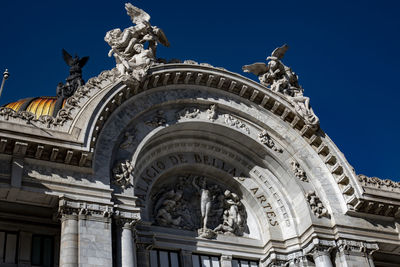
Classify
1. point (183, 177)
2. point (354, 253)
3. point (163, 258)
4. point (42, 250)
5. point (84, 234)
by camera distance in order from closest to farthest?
point (84, 234), point (42, 250), point (163, 258), point (354, 253), point (183, 177)

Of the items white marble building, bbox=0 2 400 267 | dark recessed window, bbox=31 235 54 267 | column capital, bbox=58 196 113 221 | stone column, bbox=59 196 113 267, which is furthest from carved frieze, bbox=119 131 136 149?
dark recessed window, bbox=31 235 54 267

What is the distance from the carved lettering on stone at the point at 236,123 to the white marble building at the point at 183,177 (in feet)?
0.22

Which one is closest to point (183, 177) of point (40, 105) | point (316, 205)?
point (316, 205)

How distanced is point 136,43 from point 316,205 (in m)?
9.91

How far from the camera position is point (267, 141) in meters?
27.5

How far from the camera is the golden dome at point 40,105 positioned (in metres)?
33.1

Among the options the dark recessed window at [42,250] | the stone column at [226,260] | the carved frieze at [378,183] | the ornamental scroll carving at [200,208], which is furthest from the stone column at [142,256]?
the carved frieze at [378,183]

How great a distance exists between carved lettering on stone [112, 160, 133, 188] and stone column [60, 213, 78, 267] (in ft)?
7.85

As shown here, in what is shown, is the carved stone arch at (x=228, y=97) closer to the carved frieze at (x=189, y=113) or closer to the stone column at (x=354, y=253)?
the carved frieze at (x=189, y=113)

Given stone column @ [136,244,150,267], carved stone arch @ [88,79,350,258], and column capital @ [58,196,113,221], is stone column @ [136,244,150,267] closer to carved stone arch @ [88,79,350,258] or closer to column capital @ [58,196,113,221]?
column capital @ [58,196,113,221]

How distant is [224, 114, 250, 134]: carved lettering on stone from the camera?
89.4ft

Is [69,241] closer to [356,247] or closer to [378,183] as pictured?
[356,247]

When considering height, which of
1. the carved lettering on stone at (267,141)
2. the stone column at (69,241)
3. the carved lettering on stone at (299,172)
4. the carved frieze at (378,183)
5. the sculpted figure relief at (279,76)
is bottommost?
the stone column at (69,241)

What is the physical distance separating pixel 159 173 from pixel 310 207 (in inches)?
245
